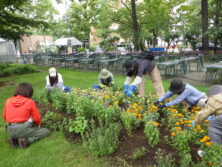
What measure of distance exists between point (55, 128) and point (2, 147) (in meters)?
0.92

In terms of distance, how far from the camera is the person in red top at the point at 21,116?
317 cm

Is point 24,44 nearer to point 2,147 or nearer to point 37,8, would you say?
point 37,8

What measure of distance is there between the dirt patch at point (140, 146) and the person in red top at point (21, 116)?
160 cm

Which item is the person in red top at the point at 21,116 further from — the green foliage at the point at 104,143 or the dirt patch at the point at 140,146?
the dirt patch at the point at 140,146

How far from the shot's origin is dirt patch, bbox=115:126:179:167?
8.26 feet

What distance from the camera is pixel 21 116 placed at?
3184mm

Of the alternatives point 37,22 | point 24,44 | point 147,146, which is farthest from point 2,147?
point 24,44

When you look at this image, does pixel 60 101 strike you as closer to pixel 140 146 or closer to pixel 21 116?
pixel 21 116

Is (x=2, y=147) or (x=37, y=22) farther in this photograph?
(x=37, y=22)

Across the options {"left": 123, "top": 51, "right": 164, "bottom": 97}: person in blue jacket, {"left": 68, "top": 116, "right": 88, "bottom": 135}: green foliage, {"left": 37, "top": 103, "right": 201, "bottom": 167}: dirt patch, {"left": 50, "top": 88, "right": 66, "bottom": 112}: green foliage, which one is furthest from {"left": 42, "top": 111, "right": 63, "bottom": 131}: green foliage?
{"left": 123, "top": 51, "right": 164, "bottom": 97}: person in blue jacket

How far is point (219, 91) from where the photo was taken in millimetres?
2512

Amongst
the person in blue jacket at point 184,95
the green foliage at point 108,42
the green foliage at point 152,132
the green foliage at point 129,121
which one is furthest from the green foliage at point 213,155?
the green foliage at point 108,42

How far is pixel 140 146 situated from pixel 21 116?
6.53ft

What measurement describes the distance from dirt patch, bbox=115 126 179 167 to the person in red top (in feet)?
5.23
